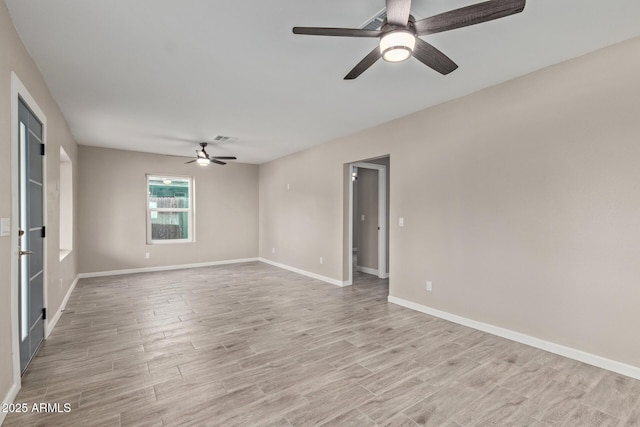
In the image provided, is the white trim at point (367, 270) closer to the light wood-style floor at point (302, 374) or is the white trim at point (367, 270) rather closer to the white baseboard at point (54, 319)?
the light wood-style floor at point (302, 374)

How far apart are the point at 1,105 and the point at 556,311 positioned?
14.9 ft

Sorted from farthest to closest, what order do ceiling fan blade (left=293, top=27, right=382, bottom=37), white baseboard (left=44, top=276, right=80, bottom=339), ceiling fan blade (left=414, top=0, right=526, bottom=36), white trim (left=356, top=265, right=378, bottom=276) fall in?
white trim (left=356, top=265, right=378, bottom=276)
white baseboard (left=44, top=276, right=80, bottom=339)
ceiling fan blade (left=293, top=27, right=382, bottom=37)
ceiling fan blade (left=414, top=0, right=526, bottom=36)

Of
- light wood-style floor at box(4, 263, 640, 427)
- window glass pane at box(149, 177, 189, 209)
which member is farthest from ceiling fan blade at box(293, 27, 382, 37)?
window glass pane at box(149, 177, 189, 209)

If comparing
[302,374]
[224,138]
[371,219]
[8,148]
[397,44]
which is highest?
[224,138]

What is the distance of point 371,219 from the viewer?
6492mm

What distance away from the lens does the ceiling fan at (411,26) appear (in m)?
1.55

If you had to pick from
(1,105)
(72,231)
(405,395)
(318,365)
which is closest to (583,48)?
(405,395)

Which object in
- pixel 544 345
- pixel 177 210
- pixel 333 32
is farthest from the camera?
pixel 177 210

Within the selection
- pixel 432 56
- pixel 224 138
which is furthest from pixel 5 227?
pixel 224 138

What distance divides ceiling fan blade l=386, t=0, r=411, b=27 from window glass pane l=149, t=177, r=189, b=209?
666cm

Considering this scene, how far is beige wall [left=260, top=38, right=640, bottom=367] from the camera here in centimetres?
251

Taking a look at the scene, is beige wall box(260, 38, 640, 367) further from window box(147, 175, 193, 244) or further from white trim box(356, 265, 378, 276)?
window box(147, 175, 193, 244)

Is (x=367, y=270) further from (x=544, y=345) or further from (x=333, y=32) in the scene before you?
Answer: (x=333, y=32)

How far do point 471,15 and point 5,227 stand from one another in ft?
10.1
